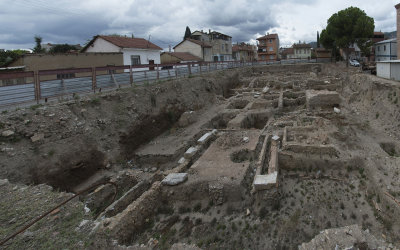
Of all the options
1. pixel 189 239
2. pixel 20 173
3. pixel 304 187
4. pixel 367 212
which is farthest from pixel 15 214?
pixel 367 212

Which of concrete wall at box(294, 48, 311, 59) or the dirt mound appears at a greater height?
concrete wall at box(294, 48, 311, 59)

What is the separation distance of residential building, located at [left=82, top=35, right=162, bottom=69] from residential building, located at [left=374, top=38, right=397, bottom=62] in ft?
94.5

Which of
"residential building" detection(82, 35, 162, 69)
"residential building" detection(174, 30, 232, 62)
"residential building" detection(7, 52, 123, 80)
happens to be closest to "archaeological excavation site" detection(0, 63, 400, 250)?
"residential building" detection(7, 52, 123, 80)

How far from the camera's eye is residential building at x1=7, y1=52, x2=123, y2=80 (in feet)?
64.2

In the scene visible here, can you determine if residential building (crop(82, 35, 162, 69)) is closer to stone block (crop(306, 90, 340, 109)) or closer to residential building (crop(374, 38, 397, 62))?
stone block (crop(306, 90, 340, 109))

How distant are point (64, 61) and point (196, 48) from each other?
26.6 metres

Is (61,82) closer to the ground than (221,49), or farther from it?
closer to the ground

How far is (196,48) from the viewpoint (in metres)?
44.8

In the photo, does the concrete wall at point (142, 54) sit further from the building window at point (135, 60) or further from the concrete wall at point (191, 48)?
the concrete wall at point (191, 48)

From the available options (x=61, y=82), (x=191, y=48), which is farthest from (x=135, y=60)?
(x=191, y=48)

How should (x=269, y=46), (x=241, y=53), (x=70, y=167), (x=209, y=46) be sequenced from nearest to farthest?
(x=70, y=167), (x=209, y=46), (x=241, y=53), (x=269, y=46)

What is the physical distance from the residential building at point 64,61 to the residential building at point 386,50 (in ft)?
107

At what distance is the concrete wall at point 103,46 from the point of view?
83.5 feet

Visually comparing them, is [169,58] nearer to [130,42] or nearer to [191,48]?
[191,48]
